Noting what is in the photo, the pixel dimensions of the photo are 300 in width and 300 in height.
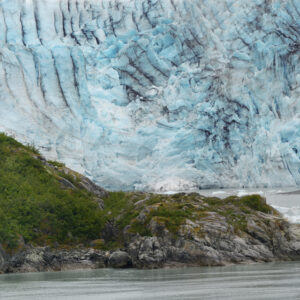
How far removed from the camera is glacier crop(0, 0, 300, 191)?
1855 inches

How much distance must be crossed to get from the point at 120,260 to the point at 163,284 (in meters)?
4.93

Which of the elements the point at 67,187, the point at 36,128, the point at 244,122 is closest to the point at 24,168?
the point at 67,187

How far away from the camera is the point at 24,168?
86.0 ft

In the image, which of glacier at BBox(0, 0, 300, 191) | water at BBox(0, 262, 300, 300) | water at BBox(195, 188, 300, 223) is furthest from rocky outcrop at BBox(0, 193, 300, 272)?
glacier at BBox(0, 0, 300, 191)

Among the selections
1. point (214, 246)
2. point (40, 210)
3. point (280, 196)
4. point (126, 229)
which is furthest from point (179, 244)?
point (280, 196)

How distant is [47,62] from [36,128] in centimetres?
625

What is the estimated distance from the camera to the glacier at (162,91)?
4712 cm

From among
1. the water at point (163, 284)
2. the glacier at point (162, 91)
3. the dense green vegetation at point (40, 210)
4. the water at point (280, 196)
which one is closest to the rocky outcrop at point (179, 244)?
the dense green vegetation at point (40, 210)

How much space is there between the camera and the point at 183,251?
802 inches

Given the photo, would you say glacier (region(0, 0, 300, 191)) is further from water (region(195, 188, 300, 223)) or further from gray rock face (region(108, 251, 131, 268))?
gray rock face (region(108, 251, 131, 268))

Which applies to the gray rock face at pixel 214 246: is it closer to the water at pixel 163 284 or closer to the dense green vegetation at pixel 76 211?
the dense green vegetation at pixel 76 211

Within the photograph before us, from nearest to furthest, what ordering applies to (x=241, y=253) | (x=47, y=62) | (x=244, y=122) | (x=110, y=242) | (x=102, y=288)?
(x=102, y=288), (x=241, y=253), (x=110, y=242), (x=244, y=122), (x=47, y=62)

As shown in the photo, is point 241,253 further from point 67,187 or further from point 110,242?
point 67,187

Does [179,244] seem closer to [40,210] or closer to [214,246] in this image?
[214,246]
